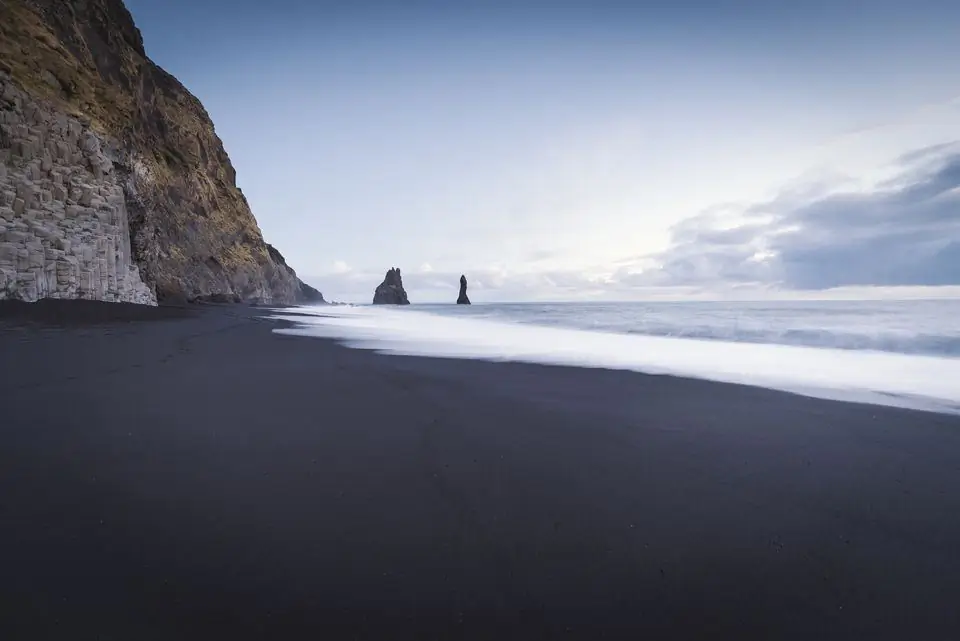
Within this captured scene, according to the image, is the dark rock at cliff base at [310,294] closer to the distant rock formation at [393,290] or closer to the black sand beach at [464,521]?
the distant rock formation at [393,290]

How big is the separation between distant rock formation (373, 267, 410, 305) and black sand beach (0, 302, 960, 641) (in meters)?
107

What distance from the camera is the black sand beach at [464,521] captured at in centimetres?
161

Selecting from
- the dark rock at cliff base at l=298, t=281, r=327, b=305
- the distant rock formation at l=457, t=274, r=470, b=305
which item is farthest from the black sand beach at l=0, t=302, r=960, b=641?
the dark rock at cliff base at l=298, t=281, r=327, b=305

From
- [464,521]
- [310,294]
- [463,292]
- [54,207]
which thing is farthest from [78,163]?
[310,294]

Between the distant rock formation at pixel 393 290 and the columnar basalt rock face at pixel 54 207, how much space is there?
92358 mm

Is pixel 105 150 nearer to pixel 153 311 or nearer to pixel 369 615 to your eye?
pixel 153 311

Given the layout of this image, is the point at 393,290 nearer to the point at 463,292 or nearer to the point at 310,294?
the point at 463,292

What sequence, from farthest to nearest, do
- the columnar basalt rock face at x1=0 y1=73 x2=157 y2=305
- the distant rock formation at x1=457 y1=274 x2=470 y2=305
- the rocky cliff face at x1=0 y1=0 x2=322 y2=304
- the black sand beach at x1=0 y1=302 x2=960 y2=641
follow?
the distant rock formation at x1=457 y1=274 x2=470 y2=305 < the rocky cliff face at x1=0 y1=0 x2=322 y2=304 < the columnar basalt rock face at x1=0 y1=73 x2=157 y2=305 < the black sand beach at x1=0 y1=302 x2=960 y2=641

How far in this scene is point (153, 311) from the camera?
746 inches

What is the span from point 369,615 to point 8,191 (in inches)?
734

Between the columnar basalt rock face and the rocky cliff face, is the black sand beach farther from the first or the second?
the rocky cliff face

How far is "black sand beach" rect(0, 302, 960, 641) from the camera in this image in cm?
161

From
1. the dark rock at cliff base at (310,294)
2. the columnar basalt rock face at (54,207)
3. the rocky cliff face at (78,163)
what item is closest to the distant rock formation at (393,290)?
the dark rock at cliff base at (310,294)

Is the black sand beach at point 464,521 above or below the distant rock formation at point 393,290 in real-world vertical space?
below
